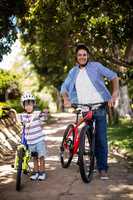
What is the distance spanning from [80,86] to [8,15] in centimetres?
283

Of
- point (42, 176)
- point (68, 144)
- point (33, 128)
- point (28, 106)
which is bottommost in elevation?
point (42, 176)

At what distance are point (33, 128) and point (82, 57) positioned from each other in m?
1.46

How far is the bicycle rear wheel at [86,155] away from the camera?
25.8 feet

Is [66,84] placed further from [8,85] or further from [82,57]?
[8,85]

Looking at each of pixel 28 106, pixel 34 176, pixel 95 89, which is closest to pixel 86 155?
pixel 34 176

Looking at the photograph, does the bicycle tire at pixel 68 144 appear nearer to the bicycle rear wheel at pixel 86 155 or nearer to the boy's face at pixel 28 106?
the bicycle rear wheel at pixel 86 155

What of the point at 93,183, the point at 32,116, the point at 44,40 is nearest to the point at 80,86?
the point at 32,116

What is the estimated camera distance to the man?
27.3 feet

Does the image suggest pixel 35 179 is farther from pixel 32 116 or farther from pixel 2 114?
pixel 2 114

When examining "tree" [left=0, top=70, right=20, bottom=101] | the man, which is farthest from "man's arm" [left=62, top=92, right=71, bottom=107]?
"tree" [left=0, top=70, right=20, bottom=101]

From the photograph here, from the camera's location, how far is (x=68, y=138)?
29.0 feet

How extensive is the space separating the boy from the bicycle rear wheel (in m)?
0.77

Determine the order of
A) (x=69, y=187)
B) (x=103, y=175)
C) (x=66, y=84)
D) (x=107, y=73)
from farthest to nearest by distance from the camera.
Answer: (x=66, y=84) < (x=103, y=175) < (x=107, y=73) < (x=69, y=187)

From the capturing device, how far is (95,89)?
8.34 metres
